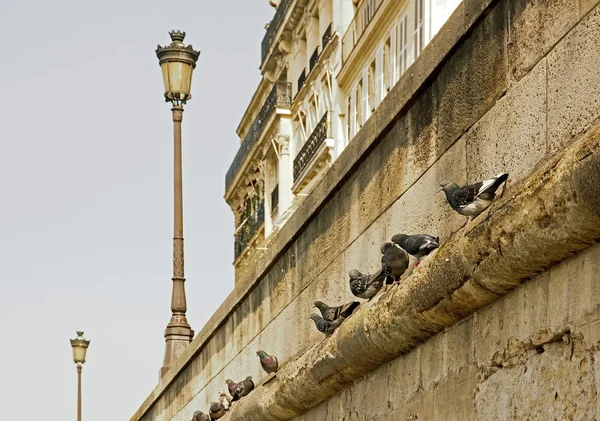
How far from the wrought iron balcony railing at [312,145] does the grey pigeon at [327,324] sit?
34.2m

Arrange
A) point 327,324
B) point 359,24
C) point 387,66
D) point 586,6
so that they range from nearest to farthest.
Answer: point 586,6
point 327,324
point 387,66
point 359,24

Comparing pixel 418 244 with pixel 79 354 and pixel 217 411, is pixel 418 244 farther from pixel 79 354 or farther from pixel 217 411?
pixel 79 354

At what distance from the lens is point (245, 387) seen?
12.7 m

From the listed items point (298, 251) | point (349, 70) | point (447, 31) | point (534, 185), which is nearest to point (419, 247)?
point (447, 31)

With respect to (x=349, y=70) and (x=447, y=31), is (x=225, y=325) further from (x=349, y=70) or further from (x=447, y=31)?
(x=349, y=70)

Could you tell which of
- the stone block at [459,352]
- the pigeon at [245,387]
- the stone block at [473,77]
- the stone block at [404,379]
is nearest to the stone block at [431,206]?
the stone block at [473,77]

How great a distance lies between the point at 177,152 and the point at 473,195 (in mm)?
15572

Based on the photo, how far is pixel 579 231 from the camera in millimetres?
5688

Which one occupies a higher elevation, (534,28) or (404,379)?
(534,28)

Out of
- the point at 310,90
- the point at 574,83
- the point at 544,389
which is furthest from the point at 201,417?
the point at 310,90

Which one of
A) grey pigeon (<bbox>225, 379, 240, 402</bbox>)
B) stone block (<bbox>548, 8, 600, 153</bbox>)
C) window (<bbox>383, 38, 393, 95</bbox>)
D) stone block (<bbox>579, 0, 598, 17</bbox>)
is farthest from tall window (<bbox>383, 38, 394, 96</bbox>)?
stone block (<bbox>579, 0, 598, 17</bbox>)

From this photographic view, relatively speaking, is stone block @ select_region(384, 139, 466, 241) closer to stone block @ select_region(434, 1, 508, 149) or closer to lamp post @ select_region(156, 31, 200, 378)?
stone block @ select_region(434, 1, 508, 149)

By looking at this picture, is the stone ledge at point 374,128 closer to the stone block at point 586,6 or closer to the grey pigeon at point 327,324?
the grey pigeon at point 327,324

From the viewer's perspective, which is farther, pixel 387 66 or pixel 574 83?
pixel 387 66
